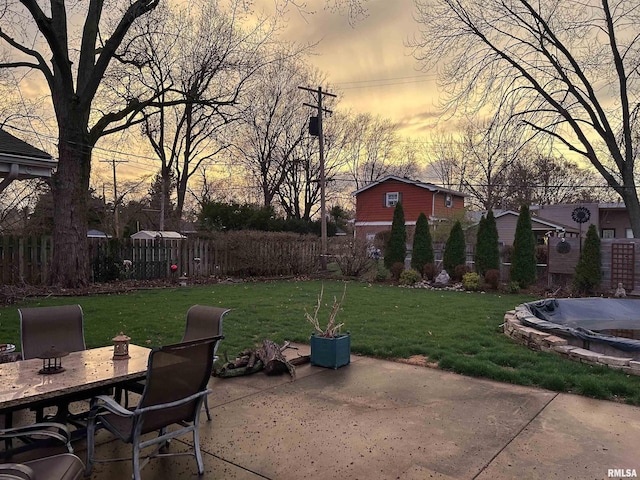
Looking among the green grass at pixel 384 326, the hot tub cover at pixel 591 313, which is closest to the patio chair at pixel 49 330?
the green grass at pixel 384 326

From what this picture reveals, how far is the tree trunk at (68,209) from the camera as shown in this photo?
1112 centimetres

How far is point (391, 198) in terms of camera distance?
1158 inches

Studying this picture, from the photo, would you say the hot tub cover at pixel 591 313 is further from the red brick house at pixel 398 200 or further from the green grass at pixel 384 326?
the red brick house at pixel 398 200

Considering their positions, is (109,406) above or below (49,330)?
below

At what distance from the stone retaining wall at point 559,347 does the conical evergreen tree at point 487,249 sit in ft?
24.3

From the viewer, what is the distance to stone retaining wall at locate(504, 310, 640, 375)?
4.82 meters

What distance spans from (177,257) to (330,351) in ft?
35.6

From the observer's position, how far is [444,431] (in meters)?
3.39

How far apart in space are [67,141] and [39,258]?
3226mm

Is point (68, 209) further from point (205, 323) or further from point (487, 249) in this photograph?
point (487, 249)

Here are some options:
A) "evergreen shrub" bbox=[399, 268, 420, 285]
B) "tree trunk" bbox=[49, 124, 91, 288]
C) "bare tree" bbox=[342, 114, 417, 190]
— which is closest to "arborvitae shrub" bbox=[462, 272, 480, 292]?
"evergreen shrub" bbox=[399, 268, 420, 285]

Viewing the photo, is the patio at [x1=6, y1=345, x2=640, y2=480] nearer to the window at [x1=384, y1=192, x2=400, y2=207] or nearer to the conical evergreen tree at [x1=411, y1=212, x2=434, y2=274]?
the conical evergreen tree at [x1=411, y1=212, x2=434, y2=274]

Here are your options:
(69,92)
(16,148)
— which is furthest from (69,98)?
(16,148)

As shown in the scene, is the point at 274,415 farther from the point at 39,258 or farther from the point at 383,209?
the point at 383,209
